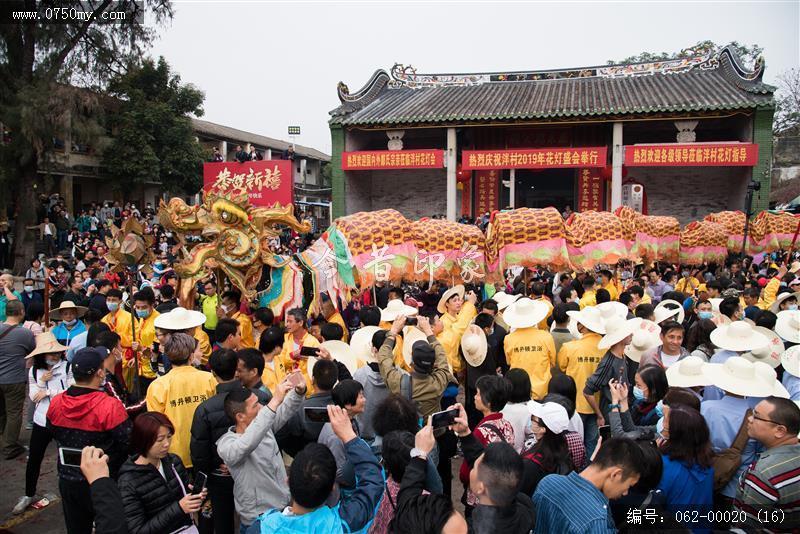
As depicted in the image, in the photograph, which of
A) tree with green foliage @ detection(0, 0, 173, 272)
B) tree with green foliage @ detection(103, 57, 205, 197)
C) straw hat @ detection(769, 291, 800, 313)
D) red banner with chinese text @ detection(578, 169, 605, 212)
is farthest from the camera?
tree with green foliage @ detection(103, 57, 205, 197)

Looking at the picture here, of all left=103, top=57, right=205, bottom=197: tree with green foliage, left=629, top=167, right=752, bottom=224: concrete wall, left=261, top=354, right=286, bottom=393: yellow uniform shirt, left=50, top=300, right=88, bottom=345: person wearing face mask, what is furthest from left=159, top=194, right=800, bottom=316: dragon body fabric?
left=103, top=57, right=205, bottom=197: tree with green foliage

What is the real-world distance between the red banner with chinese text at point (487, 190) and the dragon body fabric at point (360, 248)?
899cm

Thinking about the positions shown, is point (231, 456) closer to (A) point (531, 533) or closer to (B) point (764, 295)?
(A) point (531, 533)

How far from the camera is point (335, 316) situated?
6250 mm

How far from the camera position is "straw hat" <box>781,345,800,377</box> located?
371cm

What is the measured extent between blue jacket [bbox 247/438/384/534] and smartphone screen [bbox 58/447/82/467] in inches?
52.9

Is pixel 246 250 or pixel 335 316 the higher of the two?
pixel 246 250

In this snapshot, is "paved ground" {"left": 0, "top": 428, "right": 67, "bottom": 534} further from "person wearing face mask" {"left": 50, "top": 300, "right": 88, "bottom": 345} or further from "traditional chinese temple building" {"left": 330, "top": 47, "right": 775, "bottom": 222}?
"traditional chinese temple building" {"left": 330, "top": 47, "right": 775, "bottom": 222}

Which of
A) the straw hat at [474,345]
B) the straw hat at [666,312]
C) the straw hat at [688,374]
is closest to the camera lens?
the straw hat at [688,374]

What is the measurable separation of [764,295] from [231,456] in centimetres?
675

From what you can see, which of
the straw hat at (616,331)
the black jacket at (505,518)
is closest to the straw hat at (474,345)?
the straw hat at (616,331)

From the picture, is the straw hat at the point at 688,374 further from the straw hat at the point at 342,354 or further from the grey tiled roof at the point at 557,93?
the grey tiled roof at the point at 557,93

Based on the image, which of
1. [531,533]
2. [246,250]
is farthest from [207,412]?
[246,250]

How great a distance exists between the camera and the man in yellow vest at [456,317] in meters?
5.25
